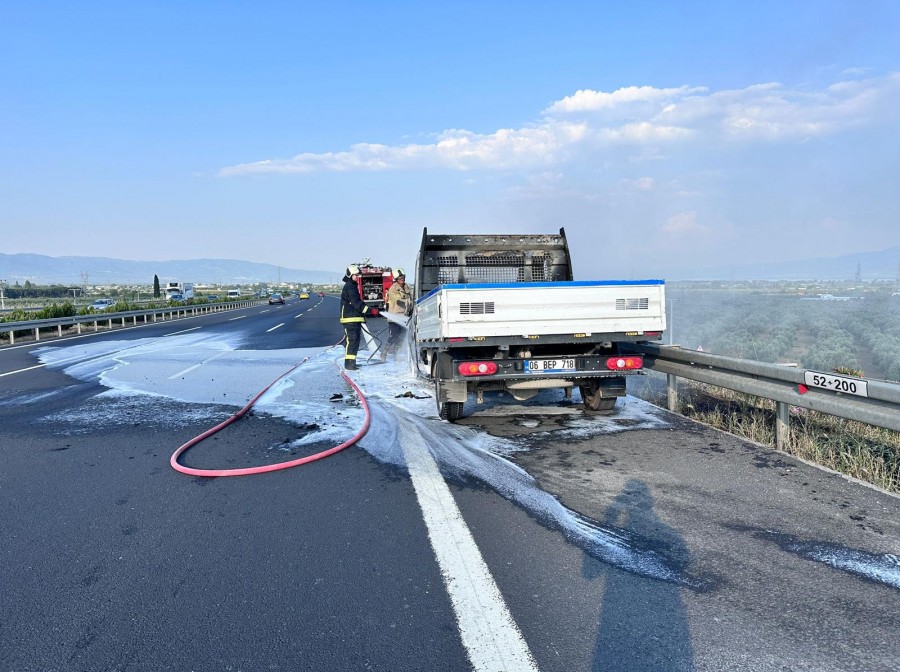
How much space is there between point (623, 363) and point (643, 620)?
14.8ft

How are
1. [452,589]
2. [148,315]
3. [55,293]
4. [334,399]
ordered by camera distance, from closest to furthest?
[452,589] → [334,399] → [148,315] → [55,293]

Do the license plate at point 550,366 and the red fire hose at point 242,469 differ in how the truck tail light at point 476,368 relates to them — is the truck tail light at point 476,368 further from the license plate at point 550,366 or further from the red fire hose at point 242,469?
the red fire hose at point 242,469

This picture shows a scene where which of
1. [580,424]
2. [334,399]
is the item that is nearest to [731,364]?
[580,424]

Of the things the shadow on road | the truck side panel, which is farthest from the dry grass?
the shadow on road

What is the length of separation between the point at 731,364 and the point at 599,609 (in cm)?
467

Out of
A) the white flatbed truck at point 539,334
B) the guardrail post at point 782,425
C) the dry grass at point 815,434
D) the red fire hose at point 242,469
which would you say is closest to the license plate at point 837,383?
the guardrail post at point 782,425

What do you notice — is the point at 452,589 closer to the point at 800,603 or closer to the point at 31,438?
the point at 800,603

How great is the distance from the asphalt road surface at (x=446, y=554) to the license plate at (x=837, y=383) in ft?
2.59

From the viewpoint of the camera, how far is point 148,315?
3316 cm

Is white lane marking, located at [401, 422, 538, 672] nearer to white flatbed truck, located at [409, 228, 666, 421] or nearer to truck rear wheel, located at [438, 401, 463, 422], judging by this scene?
white flatbed truck, located at [409, 228, 666, 421]

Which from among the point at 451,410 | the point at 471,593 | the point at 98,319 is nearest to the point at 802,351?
the point at 451,410

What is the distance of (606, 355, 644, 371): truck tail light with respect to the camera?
23.3ft

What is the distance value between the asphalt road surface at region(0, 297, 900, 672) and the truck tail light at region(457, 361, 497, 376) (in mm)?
726

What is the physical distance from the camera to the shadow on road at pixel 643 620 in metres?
2.58
